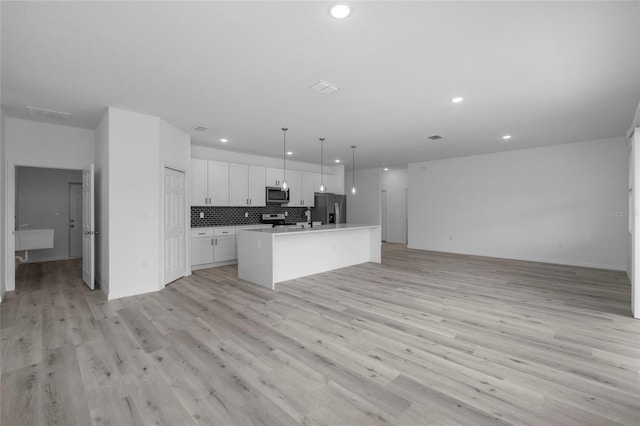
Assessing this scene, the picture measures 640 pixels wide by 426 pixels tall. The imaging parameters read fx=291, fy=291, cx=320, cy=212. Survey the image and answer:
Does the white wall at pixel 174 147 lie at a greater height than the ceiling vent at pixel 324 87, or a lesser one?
lesser

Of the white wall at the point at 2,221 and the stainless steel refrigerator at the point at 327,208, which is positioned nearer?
the white wall at the point at 2,221

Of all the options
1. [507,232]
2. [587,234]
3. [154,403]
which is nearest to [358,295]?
[154,403]

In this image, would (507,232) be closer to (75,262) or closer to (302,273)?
(302,273)

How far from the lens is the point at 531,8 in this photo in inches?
80.9

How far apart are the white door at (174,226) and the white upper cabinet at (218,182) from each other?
113 centimetres

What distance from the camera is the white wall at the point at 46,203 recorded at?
23.0ft

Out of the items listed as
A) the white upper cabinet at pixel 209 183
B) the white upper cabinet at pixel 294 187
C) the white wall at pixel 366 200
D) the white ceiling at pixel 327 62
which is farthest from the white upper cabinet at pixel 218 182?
the white wall at pixel 366 200

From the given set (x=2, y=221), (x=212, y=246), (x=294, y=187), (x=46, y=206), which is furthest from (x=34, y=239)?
(x=294, y=187)

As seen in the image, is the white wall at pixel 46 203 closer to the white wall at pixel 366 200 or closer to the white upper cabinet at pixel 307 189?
the white upper cabinet at pixel 307 189

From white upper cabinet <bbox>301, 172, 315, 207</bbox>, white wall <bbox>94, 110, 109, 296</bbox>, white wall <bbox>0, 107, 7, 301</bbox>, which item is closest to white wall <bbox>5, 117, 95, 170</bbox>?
white wall <bbox>0, 107, 7, 301</bbox>

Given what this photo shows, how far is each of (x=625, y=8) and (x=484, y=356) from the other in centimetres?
281

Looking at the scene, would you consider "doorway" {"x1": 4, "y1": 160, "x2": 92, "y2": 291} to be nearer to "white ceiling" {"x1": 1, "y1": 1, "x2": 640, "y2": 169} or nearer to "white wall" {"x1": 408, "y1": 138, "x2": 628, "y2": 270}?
"white ceiling" {"x1": 1, "y1": 1, "x2": 640, "y2": 169}

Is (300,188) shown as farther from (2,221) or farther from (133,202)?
(2,221)

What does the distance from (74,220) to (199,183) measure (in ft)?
13.7
